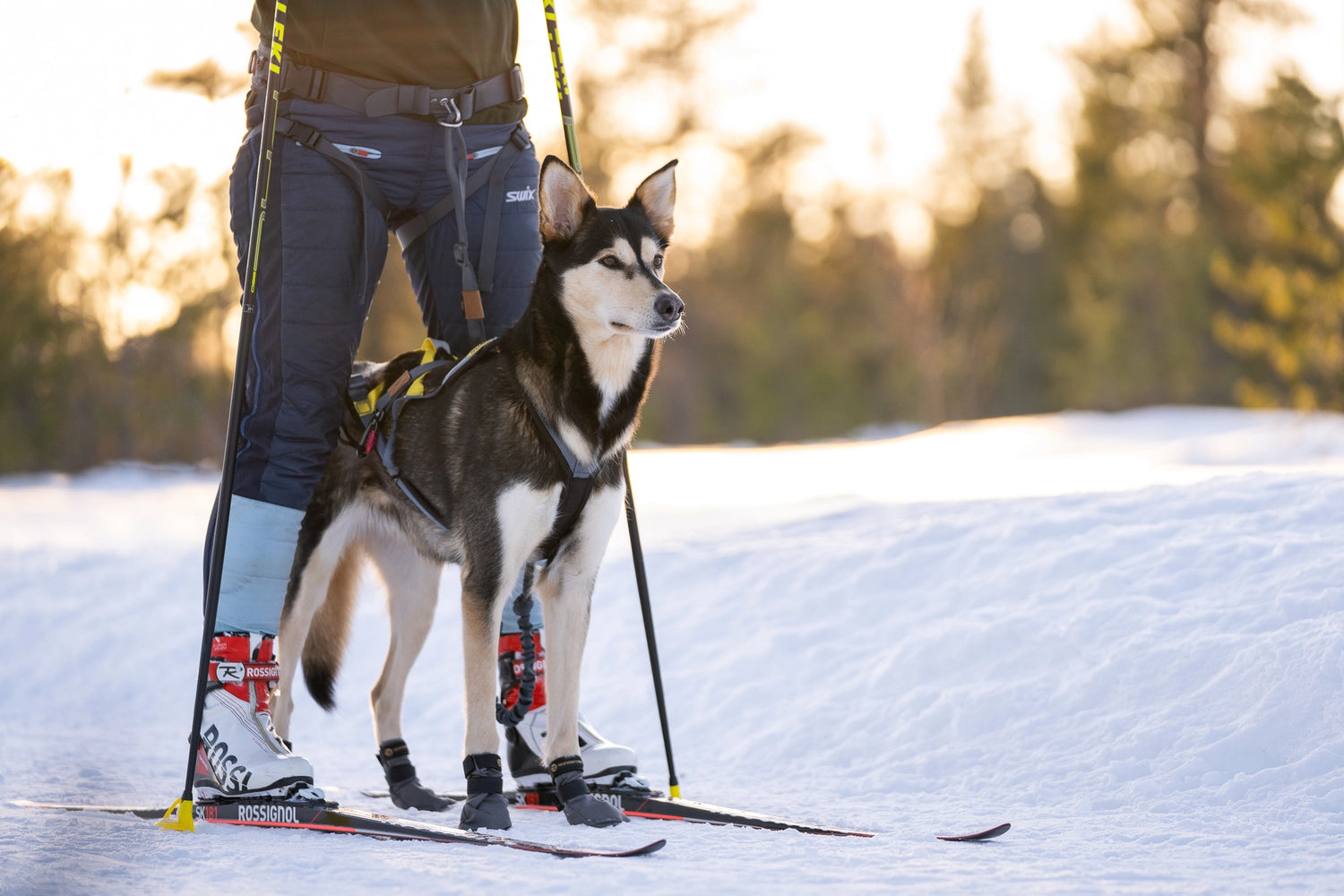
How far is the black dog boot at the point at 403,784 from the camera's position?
3.61 metres

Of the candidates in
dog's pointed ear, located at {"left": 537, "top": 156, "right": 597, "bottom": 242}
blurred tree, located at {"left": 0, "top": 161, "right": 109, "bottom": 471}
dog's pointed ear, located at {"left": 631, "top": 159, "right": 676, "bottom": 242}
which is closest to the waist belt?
dog's pointed ear, located at {"left": 537, "top": 156, "right": 597, "bottom": 242}

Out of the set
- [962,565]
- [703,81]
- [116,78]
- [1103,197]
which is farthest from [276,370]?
[1103,197]

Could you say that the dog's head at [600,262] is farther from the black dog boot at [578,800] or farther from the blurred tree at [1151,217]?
the blurred tree at [1151,217]

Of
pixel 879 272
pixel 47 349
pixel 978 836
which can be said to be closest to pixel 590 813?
pixel 978 836

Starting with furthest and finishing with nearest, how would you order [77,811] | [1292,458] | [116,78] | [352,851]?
[1292,458]
[116,78]
[77,811]
[352,851]

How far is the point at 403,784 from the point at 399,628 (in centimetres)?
47

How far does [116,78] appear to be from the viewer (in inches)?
242

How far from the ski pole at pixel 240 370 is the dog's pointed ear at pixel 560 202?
709mm

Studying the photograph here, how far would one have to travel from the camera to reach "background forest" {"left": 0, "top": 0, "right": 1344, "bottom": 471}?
1527 centimetres

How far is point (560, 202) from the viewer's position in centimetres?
335

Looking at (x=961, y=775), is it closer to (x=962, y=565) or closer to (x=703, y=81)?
(x=962, y=565)

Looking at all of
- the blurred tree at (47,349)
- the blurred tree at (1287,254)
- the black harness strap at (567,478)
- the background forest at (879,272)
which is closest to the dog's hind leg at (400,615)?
the black harness strap at (567,478)

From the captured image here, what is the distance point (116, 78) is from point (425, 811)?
14.1ft

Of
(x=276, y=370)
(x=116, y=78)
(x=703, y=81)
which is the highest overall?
(x=703, y=81)
